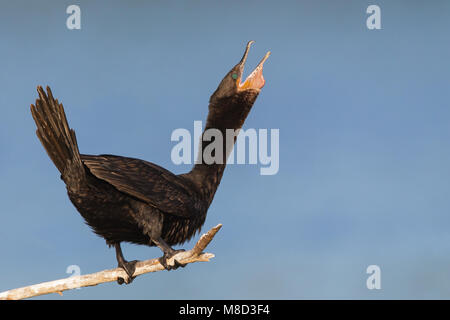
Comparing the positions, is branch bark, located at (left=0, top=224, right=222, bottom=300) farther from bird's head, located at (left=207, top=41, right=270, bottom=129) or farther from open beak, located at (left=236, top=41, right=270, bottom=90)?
open beak, located at (left=236, top=41, right=270, bottom=90)

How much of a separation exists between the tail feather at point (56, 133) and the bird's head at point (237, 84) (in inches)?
86.0

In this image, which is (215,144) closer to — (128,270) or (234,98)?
(234,98)

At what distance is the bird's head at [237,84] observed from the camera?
7332mm

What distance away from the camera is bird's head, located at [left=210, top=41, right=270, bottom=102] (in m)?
7.33

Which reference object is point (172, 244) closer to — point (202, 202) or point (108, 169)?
point (202, 202)

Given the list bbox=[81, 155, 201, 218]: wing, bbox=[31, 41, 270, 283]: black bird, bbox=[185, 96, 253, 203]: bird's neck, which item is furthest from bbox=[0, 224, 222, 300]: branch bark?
bbox=[185, 96, 253, 203]: bird's neck

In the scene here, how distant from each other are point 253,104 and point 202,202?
4.94ft

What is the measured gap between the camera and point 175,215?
633 cm

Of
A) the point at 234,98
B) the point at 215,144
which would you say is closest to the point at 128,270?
the point at 215,144

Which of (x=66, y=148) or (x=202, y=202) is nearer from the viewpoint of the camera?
(x=66, y=148)

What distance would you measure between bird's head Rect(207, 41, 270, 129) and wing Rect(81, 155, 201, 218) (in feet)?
3.58

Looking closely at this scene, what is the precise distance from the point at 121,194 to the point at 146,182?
31cm

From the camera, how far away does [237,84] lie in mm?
7336
